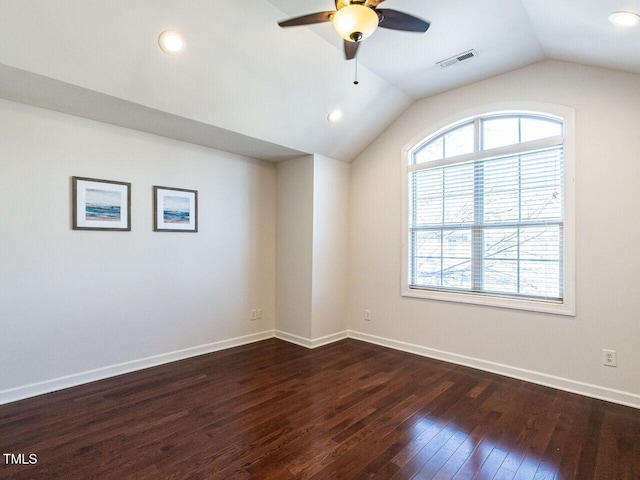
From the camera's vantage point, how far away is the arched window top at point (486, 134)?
3.40 meters

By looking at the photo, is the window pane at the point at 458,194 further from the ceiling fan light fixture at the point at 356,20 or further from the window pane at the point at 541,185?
the ceiling fan light fixture at the point at 356,20

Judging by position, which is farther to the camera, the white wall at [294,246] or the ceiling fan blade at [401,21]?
the white wall at [294,246]

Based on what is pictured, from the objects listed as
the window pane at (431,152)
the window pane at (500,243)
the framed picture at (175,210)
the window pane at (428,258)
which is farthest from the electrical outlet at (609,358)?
the framed picture at (175,210)

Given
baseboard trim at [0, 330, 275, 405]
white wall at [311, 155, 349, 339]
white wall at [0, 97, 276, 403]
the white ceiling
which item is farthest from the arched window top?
baseboard trim at [0, 330, 275, 405]

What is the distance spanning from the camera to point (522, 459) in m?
2.12

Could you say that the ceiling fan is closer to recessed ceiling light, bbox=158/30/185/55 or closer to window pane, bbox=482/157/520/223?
recessed ceiling light, bbox=158/30/185/55

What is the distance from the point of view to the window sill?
3177mm

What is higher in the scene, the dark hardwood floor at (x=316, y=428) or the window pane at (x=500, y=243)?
the window pane at (x=500, y=243)

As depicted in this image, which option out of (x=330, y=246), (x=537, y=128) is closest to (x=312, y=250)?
(x=330, y=246)

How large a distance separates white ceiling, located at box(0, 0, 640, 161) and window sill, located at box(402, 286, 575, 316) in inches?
79.7

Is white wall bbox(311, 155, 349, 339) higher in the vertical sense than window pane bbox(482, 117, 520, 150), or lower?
lower

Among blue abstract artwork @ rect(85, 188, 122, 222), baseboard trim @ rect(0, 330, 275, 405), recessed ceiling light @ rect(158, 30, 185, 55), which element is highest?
recessed ceiling light @ rect(158, 30, 185, 55)

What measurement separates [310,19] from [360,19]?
1.34ft

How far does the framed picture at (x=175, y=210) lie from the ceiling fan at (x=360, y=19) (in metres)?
2.24
